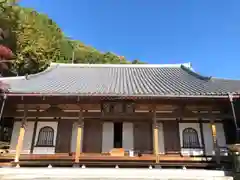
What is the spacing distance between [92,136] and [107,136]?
2.37ft

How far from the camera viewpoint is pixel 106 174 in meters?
8.27

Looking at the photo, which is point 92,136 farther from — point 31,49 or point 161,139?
point 31,49

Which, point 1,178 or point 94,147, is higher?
point 94,147

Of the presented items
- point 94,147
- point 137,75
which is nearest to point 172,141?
point 94,147

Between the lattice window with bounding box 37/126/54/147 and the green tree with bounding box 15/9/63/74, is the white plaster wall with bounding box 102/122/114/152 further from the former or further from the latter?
the green tree with bounding box 15/9/63/74

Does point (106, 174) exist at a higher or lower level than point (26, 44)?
lower

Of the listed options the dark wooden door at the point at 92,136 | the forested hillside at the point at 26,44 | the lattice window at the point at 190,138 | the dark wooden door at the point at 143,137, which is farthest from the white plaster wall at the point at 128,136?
the forested hillside at the point at 26,44

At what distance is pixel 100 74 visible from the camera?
15781mm

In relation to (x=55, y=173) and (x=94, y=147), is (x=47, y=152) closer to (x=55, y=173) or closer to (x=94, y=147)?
(x=94, y=147)

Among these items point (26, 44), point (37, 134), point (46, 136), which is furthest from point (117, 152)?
point (26, 44)

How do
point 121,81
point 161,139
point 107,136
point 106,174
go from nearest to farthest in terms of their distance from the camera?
point 106,174, point 161,139, point 107,136, point 121,81

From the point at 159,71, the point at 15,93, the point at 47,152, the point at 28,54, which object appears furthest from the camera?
the point at 28,54

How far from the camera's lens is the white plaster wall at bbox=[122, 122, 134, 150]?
38.6 feet

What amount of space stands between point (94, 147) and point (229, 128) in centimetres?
653
